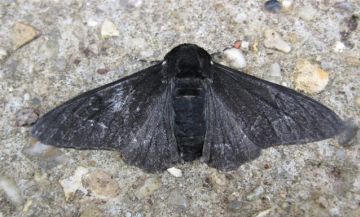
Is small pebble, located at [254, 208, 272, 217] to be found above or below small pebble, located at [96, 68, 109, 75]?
below

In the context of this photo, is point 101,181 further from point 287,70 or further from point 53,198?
point 287,70

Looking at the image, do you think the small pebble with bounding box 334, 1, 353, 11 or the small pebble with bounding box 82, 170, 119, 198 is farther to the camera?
the small pebble with bounding box 334, 1, 353, 11

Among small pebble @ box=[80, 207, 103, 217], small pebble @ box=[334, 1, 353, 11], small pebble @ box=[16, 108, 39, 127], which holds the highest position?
small pebble @ box=[334, 1, 353, 11]

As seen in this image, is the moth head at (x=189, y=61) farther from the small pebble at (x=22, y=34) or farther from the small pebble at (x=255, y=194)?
the small pebble at (x=22, y=34)

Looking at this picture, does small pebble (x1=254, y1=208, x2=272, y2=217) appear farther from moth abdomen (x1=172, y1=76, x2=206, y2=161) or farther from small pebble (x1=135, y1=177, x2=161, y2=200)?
small pebble (x1=135, y1=177, x2=161, y2=200)

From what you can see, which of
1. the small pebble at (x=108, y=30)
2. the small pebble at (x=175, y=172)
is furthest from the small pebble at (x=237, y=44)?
the small pebble at (x=175, y=172)

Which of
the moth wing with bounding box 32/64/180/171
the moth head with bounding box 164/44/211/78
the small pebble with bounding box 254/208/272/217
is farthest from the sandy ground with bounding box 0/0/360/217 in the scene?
the moth head with bounding box 164/44/211/78
